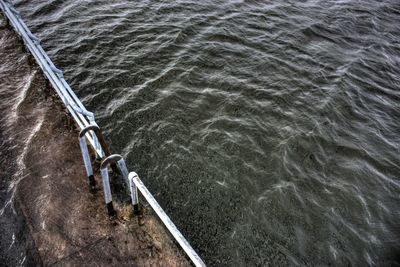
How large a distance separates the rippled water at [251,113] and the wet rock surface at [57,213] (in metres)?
1.31

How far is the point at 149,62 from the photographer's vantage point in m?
10.5

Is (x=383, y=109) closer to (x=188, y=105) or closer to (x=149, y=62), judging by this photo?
(x=188, y=105)

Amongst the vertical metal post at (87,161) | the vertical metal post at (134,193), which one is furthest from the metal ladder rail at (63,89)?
the vertical metal post at (134,193)

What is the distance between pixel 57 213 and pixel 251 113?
5819 millimetres

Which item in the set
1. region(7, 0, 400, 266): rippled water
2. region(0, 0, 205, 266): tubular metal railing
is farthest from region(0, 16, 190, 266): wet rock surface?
region(7, 0, 400, 266): rippled water

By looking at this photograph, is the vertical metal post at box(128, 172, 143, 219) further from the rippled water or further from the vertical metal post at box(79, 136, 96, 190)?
the rippled water

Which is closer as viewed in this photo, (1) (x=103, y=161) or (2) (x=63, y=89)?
(1) (x=103, y=161)

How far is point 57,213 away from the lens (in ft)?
17.9

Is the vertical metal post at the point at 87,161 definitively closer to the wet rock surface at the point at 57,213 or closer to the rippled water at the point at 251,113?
the wet rock surface at the point at 57,213

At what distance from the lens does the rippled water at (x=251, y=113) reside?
21.6ft

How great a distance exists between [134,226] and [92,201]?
957 millimetres

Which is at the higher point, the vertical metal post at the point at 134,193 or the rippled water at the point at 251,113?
the vertical metal post at the point at 134,193

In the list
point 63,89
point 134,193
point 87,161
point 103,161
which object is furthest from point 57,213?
point 63,89

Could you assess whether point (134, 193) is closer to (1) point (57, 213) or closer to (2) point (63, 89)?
(1) point (57, 213)
